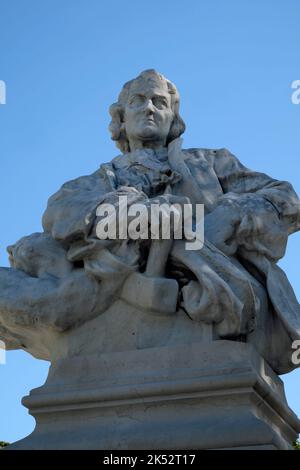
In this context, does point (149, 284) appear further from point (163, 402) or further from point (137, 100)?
point (137, 100)

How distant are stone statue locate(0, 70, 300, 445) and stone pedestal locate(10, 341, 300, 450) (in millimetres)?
134

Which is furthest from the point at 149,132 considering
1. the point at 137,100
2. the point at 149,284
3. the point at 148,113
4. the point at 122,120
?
the point at 149,284

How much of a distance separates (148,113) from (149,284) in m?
2.00

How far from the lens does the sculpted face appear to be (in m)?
7.69

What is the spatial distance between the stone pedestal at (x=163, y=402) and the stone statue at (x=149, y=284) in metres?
0.13

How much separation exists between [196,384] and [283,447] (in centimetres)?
69

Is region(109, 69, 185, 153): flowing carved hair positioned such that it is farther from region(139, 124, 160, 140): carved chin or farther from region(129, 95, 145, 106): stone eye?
region(139, 124, 160, 140): carved chin

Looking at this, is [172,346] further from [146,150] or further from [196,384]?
[146,150]

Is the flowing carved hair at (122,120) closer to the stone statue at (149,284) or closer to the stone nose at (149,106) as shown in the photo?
the stone nose at (149,106)

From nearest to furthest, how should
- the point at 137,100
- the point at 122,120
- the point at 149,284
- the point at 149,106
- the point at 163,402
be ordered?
1. the point at 163,402
2. the point at 149,284
3. the point at 149,106
4. the point at 137,100
5. the point at 122,120

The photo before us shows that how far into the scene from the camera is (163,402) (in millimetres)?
5879

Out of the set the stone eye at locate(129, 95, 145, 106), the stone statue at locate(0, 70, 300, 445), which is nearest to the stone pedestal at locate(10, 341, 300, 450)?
the stone statue at locate(0, 70, 300, 445)

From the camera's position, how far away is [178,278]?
6500 mm
